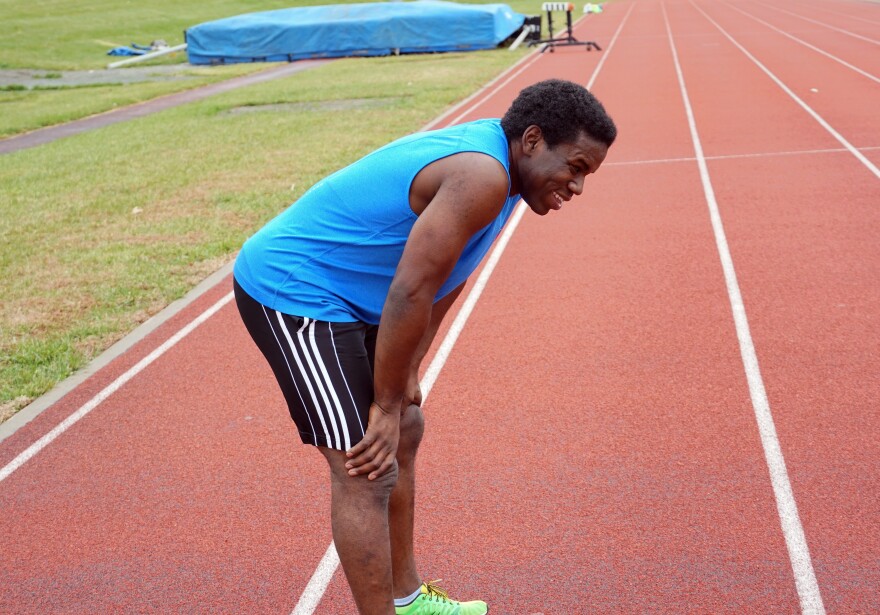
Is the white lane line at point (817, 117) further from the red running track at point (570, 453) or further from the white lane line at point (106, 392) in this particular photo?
the white lane line at point (106, 392)

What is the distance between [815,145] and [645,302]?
5.93 metres

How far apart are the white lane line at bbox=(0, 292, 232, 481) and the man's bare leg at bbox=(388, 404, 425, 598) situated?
247 centimetres

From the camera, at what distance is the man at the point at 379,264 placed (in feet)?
7.20

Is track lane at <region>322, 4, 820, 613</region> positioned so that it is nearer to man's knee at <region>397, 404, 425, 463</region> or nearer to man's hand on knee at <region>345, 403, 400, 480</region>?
man's knee at <region>397, 404, 425, 463</region>

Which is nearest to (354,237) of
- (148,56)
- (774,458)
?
(774,458)

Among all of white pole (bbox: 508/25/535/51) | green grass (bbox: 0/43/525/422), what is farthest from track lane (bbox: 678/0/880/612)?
white pole (bbox: 508/25/535/51)

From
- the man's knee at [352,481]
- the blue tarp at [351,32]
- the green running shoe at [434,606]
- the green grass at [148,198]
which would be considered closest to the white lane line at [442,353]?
the green running shoe at [434,606]

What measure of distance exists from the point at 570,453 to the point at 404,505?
1639 millimetres

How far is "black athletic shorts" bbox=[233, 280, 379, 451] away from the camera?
2.39 meters

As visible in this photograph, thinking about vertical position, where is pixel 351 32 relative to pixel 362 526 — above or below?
below

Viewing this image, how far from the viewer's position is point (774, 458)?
165 inches

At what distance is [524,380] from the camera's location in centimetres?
521

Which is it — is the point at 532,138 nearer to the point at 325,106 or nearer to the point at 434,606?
the point at 434,606

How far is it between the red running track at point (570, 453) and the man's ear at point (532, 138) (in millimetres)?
1657
